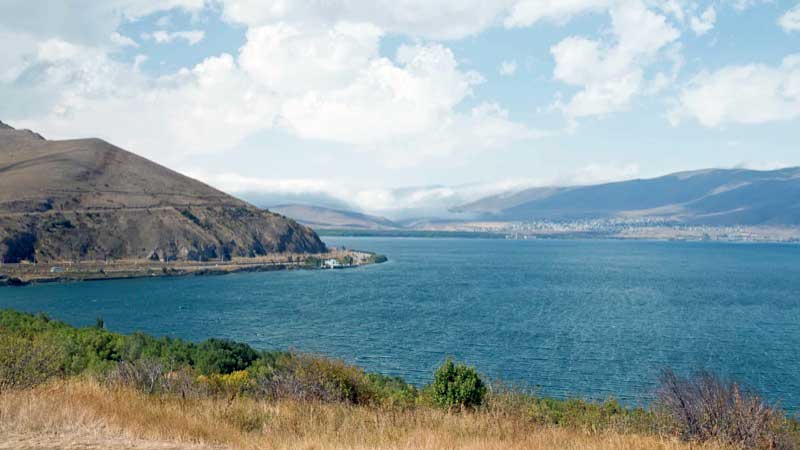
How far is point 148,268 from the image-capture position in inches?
5123

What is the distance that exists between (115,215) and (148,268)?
26792 millimetres

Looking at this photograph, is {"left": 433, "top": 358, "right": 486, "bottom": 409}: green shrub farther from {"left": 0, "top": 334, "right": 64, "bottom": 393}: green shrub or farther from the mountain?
the mountain

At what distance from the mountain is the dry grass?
133828 millimetres

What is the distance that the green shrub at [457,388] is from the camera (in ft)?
48.3

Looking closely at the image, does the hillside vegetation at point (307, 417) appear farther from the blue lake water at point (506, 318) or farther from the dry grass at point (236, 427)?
the blue lake water at point (506, 318)

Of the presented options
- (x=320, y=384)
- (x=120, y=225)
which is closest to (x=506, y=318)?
(x=320, y=384)

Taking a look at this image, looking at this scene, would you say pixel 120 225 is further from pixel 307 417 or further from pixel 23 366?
pixel 307 417

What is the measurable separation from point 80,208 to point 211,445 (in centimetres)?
15737

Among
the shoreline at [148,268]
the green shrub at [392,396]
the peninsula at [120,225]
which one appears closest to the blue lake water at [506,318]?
the green shrub at [392,396]

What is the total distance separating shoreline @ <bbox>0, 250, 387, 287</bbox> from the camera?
112363 mm

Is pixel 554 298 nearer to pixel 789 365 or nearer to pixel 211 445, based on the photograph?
pixel 789 365

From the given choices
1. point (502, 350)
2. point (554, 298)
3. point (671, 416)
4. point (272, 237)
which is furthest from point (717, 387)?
point (272, 237)

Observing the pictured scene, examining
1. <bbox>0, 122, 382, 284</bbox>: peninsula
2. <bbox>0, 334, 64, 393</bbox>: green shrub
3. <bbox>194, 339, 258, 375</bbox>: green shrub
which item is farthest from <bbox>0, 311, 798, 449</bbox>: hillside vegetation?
<bbox>0, 122, 382, 284</bbox>: peninsula

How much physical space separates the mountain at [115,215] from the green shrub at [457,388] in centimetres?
13186
